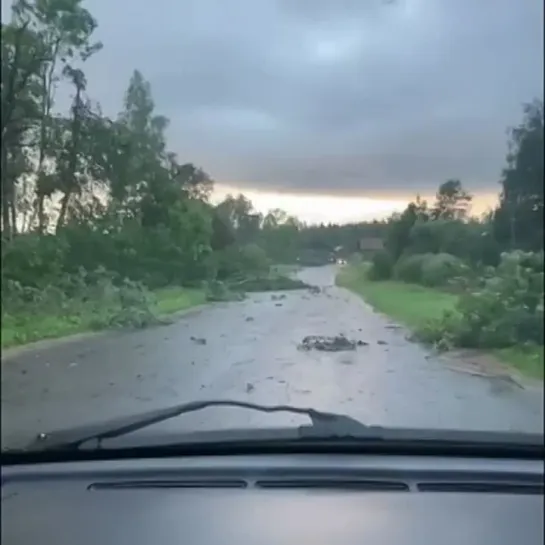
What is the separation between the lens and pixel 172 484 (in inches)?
61.3

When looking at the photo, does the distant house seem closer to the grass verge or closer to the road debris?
the grass verge

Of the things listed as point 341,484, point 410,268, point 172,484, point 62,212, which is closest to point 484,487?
point 341,484

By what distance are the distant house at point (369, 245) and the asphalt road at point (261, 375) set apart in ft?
0.30

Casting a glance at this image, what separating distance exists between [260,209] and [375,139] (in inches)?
10.5

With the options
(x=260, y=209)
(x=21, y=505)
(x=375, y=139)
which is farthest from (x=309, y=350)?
(x=21, y=505)

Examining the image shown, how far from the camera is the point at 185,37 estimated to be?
1.64 meters

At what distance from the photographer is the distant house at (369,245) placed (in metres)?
1.74

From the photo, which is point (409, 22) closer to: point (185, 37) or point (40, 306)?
point (185, 37)

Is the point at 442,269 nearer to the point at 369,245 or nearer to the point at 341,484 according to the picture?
the point at 369,245

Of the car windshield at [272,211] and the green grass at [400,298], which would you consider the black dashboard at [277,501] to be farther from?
the green grass at [400,298]

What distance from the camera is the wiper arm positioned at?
1539 mm

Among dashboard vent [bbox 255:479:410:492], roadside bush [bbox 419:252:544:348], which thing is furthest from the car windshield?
dashboard vent [bbox 255:479:410:492]

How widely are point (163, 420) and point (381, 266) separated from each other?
1.76 feet

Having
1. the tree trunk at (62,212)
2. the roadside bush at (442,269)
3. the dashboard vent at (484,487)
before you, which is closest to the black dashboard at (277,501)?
the dashboard vent at (484,487)
